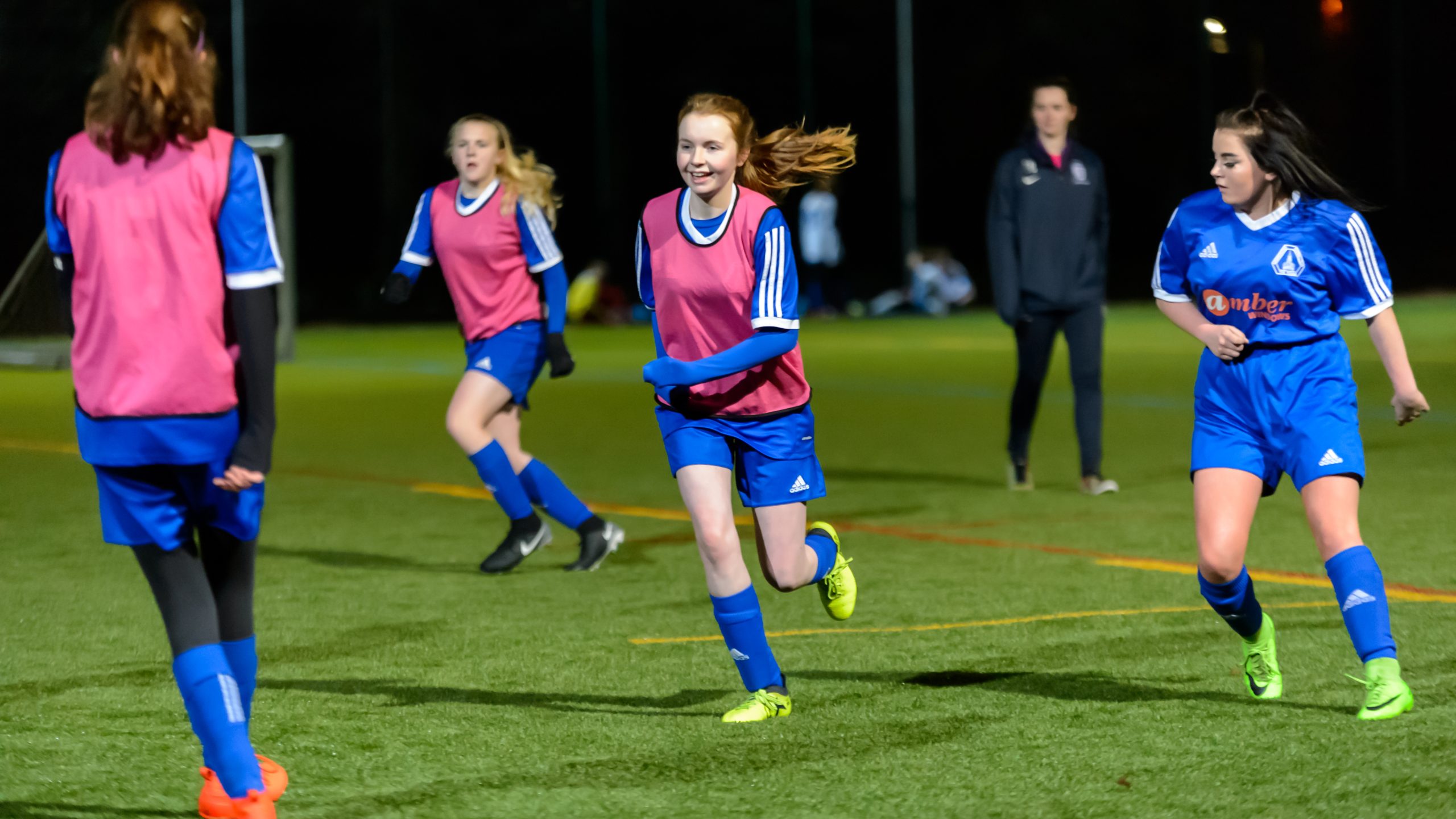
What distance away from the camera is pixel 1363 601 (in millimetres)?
5000

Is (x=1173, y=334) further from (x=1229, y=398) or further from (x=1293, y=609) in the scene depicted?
(x=1229, y=398)

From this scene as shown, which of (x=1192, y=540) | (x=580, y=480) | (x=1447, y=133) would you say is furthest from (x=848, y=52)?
(x=1192, y=540)

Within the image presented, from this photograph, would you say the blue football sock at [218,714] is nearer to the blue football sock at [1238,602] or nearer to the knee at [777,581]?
the knee at [777,581]

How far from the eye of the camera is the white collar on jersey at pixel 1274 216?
5137 millimetres

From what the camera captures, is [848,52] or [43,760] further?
[848,52]

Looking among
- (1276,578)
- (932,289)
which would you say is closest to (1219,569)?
(1276,578)

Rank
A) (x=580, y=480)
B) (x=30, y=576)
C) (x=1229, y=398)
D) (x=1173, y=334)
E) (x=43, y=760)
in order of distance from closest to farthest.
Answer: (x=43, y=760) → (x=1229, y=398) → (x=30, y=576) → (x=580, y=480) → (x=1173, y=334)

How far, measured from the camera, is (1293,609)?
21.6 feet

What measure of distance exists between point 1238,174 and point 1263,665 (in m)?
1.34

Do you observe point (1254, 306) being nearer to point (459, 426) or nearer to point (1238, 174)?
point (1238, 174)

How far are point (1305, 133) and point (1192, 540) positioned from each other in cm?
343

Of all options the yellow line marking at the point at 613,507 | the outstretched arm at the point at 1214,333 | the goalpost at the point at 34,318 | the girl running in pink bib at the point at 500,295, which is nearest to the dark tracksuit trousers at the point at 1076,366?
the yellow line marking at the point at 613,507

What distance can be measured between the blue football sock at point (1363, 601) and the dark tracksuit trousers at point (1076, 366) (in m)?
4.74

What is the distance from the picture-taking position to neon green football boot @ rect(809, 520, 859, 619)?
5.77m
